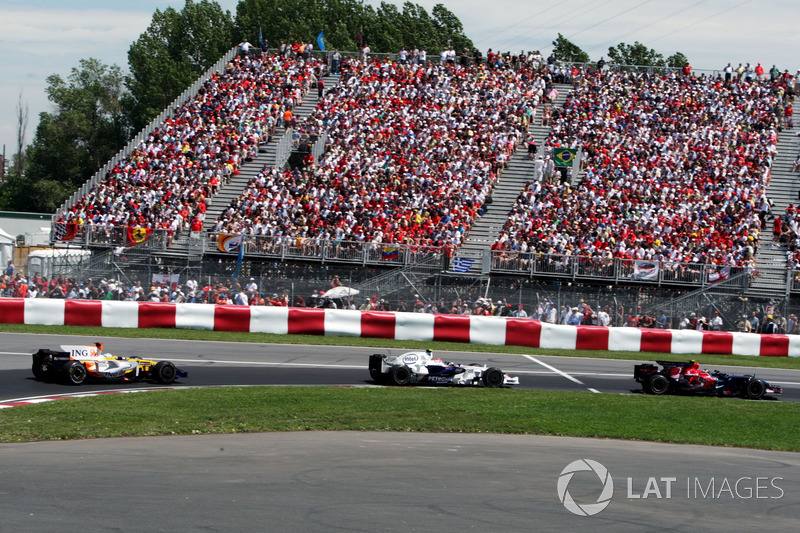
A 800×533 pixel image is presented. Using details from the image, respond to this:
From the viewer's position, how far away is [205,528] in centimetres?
734

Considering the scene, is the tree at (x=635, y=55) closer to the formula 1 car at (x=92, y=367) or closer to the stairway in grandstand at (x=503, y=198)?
the stairway in grandstand at (x=503, y=198)

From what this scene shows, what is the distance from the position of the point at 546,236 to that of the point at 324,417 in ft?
67.2

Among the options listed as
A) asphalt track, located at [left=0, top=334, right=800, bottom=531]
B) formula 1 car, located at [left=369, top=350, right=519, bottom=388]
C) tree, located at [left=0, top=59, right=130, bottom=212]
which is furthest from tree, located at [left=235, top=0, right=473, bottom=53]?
asphalt track, located at [left=0, top=334, right=800, bottom=531]

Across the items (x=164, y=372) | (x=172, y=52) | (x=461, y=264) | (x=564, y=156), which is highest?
(x=172, y=52)

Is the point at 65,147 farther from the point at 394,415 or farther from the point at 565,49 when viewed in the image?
the point at 394,415

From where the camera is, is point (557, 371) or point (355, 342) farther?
point (355, 342)

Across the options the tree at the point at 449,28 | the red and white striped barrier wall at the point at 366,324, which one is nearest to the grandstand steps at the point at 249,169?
the red and white striped barrier wall at the point at 366,324

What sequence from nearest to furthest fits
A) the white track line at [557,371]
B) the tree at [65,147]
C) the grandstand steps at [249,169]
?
1. the white track line at [557,371]
2. the grandstand steps at [249,169]
3. the tree at [65,147]

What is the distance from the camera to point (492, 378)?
17297 millimetres

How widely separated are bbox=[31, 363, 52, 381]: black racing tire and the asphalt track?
4989mm

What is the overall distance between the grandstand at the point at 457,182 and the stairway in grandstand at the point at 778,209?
78 mm

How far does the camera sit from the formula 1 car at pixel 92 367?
15391 millimetres

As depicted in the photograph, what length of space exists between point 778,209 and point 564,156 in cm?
796

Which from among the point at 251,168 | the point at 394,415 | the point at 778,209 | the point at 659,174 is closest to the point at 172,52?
the point at 251,168
